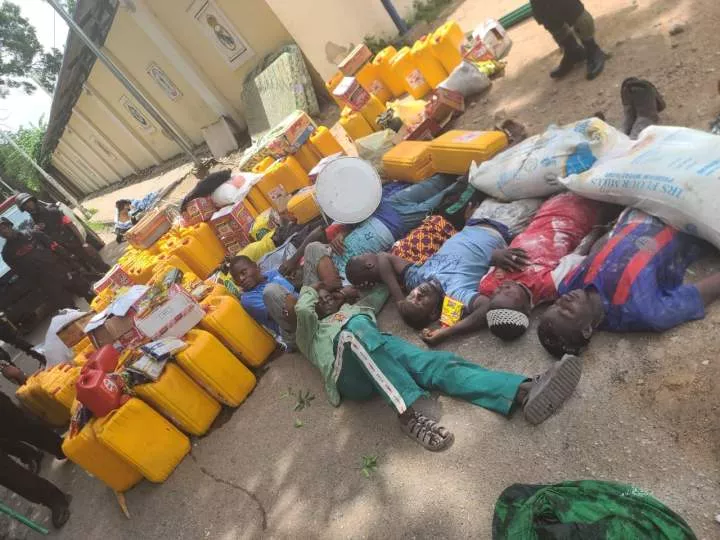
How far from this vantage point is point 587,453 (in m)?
1.97

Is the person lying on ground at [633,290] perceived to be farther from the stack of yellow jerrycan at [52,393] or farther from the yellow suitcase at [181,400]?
the stack of yellow jerrycan at [52,393]

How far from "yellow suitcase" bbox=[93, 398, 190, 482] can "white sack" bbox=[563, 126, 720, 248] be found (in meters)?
3.20

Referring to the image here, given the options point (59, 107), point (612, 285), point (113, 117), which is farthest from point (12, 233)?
point (59, 107)

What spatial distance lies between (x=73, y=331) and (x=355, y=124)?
395cm

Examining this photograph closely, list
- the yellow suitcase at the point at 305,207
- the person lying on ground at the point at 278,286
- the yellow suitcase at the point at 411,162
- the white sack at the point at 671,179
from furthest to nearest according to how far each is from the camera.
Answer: the yellow suitcase at the point at 305,207 → the yellow suitcase at the point at 411,162 → the person lying on ground at the point at 278,286 → the white sack at the point at 671,179

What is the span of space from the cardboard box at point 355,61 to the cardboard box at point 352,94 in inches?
17.5

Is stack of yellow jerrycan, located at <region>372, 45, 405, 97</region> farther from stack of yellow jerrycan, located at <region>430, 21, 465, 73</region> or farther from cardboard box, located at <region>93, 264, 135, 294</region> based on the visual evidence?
cardboard box, located at <region>93, 264, 135, 294</region>

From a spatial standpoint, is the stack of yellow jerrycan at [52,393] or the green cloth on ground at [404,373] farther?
the stack of yellow jerrycan at [52,393]

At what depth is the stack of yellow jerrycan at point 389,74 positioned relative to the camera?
6.24 metres

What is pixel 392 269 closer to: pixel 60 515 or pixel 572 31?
pixel 572 31

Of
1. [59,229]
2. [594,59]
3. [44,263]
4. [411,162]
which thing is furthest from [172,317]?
[59,229]

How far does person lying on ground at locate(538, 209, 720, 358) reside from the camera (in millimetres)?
2082

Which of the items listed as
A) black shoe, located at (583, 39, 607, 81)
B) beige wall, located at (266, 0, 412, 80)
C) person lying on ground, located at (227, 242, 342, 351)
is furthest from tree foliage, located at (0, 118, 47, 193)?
black shoe, located at (583, 39, 607, 81)

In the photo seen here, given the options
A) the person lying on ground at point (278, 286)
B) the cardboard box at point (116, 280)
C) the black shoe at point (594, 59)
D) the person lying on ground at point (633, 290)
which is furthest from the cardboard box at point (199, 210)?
the person lying on ground at point (633, 290)
